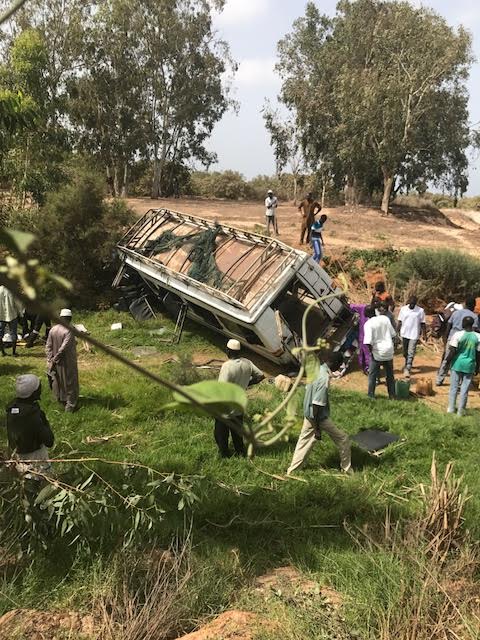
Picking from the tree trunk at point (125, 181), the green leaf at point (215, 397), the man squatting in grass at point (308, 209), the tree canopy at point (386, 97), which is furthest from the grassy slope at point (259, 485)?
the tree trunk at point (125, 181)

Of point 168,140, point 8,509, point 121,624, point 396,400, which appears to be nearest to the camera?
point 121,624

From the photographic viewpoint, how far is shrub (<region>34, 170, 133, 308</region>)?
40.2ft

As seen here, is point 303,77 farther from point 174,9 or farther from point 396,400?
point 396,400

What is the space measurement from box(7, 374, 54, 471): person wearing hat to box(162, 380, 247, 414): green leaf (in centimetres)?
419

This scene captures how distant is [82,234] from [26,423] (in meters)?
8.45

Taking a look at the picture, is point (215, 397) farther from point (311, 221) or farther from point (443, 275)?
point (311, 221)

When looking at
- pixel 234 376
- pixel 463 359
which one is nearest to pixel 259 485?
pixel 234 376

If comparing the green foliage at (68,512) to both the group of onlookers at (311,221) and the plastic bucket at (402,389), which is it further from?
the group of onlookers at (311,221)

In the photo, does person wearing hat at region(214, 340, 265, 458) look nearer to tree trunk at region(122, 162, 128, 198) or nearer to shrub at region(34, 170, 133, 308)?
shrub at region(34, 170, 133, 308)

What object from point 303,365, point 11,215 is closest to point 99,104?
point 11,215

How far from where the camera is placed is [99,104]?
28.4 metres

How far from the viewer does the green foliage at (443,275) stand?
14.0 m

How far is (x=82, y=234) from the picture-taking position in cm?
1234

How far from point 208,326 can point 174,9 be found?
23.3 meters
